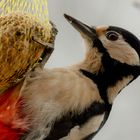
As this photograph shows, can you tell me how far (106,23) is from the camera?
4629 millimetres

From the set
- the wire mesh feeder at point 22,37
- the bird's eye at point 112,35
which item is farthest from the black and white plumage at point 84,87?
the wire mesh feeder at point 22,37

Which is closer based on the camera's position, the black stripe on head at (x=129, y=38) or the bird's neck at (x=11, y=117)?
the bird's neck at (x=11, y=117)

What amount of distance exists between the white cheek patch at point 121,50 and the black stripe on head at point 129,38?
2 cm

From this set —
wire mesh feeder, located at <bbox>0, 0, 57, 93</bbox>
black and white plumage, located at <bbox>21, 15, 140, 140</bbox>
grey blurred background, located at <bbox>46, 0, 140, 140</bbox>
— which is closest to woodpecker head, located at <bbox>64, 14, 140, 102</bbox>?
black and white plumage, located at <bbox>21, 15, 140, 140</bbox>

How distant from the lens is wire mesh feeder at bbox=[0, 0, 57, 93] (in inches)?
120

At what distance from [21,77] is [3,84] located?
88 mm

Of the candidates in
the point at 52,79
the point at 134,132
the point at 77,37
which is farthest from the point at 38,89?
the point at 134,132

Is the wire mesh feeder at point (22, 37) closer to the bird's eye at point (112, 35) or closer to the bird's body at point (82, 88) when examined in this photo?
the bird's body at point (82, 88)

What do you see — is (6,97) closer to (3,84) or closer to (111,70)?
(3,84)

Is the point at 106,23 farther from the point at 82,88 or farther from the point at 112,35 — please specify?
the point at 82,88

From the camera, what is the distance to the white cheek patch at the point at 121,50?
358cm

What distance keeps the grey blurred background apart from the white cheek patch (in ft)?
1.88

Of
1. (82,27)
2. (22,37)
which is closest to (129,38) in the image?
(82,27)

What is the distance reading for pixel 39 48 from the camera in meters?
3.15
